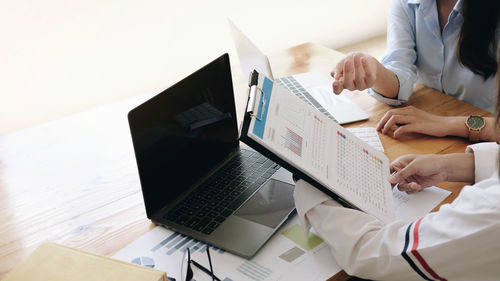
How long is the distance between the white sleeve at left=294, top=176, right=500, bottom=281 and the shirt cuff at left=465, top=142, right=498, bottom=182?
0.25m

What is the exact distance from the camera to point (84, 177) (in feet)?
3.76

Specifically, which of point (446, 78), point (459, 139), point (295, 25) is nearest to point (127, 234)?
point (459, 139)

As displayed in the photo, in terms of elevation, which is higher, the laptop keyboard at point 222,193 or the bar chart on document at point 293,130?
the bar chart on document at point 293,130

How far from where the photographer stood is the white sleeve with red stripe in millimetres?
678

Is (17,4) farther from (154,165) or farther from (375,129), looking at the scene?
(375,129)

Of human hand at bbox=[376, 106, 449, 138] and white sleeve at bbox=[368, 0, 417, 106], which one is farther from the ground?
white sleeve at bbox=[368, 0, 417, 106]

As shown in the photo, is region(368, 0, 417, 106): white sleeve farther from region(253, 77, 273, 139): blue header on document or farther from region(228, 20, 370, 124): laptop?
region(253, 77, 273, 139): blue header on document

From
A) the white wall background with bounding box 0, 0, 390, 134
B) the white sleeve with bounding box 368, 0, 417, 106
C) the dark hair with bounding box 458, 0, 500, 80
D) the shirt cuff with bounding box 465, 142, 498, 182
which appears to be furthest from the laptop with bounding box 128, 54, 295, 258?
the white wall background with bounding box 0, 0, 390, 134

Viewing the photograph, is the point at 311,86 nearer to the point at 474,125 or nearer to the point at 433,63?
the point at 433,63

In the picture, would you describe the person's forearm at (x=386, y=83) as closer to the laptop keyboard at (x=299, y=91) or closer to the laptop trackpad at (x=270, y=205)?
the laptop keyboard at (x=299, y=91)

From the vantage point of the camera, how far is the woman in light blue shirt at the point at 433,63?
116 cm

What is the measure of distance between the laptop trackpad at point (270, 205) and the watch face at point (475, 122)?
0.47 metres

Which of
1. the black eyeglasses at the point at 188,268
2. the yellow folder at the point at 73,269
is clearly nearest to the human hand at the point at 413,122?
the black eyeglasses at the point at 188,268

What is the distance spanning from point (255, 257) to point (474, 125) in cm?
64
